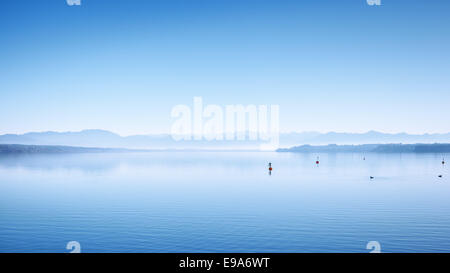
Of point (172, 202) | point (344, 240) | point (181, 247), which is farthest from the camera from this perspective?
point (172, 202)

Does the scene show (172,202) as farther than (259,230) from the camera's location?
Yes

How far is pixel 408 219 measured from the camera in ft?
107

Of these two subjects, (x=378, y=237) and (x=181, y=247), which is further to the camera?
(x=378, y=237)

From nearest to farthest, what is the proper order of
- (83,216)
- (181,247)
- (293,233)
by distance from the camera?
1. (181,247)
2. (293,233)
3. (83,216)

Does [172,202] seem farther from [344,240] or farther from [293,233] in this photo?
[344,240]
